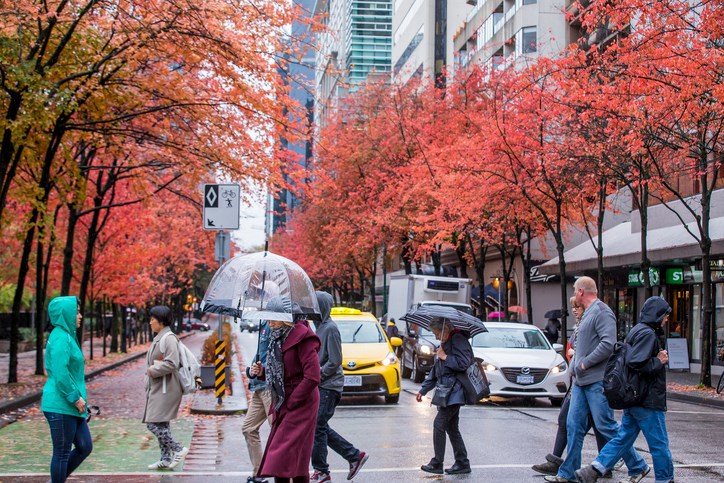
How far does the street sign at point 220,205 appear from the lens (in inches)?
640

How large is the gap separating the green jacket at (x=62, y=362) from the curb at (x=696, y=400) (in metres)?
14.8

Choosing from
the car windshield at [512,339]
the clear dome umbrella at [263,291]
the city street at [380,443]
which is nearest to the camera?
the clear dome umbrella at [263,291]

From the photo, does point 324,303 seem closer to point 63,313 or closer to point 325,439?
point 325,439

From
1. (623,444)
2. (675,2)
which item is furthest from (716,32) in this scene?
(623,444)

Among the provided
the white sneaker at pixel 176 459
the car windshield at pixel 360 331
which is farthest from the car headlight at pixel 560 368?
the white sneaker at pixel 176 459

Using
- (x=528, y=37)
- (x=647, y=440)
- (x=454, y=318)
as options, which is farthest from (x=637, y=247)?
(x=647, y=440)

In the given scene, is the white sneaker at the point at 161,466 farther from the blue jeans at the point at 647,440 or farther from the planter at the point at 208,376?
the planter at the point at 208,376

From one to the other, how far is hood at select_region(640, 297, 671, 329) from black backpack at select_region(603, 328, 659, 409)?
1.49 feet

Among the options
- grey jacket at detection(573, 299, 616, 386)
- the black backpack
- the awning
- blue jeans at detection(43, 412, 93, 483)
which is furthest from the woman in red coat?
the awning

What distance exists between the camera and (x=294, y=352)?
6.74 meters

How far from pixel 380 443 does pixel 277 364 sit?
582cm

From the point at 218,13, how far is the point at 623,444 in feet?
33.3

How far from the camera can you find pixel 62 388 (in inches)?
304

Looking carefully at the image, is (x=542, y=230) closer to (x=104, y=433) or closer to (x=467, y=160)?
(x=467, y=160)
